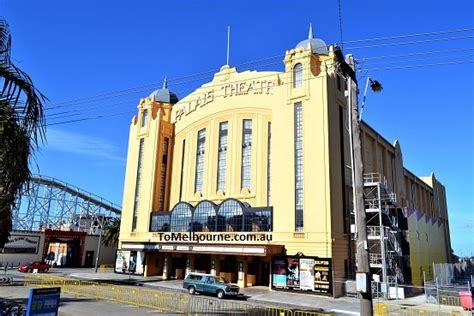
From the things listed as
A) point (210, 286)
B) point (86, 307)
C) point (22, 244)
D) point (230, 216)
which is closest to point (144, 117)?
point (230, 216)

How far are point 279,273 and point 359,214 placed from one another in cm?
2491

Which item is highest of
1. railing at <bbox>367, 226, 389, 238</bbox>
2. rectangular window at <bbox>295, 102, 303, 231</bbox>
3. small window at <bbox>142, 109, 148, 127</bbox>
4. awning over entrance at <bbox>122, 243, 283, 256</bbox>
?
small window at <bbox>142, 109, 148, 127</bbox>

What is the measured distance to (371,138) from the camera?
1923 inches

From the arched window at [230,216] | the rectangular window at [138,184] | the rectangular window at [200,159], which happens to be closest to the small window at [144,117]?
the rectangular window at [138,184]

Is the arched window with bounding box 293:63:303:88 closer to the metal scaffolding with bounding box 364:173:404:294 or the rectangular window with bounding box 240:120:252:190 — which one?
the rectangular window with bounding box 240:120:252:190

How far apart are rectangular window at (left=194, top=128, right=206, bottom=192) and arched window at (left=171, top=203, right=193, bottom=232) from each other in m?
3.44

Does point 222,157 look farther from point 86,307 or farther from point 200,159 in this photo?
point 86,307

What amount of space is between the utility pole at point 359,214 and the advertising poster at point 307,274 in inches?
888

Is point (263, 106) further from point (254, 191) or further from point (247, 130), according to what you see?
point (254, 191)

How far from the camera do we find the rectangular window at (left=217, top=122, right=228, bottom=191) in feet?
147

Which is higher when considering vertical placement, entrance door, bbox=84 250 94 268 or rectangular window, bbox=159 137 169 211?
rectangular window, bbox=159 137 169 211

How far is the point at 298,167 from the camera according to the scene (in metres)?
37.1

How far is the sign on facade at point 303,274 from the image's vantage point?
106ft

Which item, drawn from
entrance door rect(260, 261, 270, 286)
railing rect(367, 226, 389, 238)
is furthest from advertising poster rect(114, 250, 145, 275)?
railing rect(367, 226, 389, 238)
